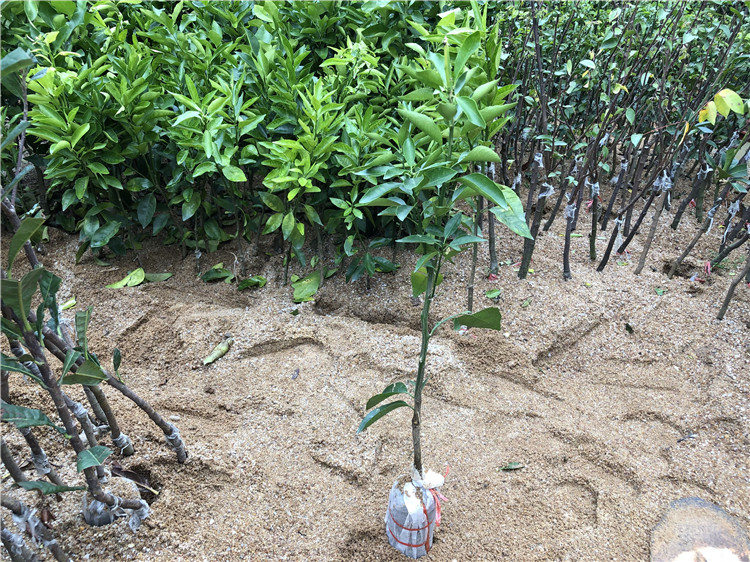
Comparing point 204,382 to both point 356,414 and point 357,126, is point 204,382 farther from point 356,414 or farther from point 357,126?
point 357,126

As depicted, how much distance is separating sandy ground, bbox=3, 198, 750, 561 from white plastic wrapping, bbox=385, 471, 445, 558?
7 centimetres

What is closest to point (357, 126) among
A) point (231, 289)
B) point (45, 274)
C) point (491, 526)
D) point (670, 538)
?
point (231, 289)

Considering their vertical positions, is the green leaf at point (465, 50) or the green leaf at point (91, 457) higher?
the green leaf at point (465, 50)

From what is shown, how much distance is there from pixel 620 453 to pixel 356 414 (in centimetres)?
88

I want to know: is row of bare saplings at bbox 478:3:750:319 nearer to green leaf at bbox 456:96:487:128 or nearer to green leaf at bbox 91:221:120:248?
green leaf at bbox 456:96:487:128

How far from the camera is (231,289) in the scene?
248cm

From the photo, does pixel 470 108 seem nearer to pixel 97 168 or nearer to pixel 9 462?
pixel 9 462

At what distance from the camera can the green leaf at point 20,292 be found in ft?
3.07

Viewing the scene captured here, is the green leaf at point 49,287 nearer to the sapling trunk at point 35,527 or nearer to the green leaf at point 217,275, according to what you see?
the sapling trunk at point 35,527

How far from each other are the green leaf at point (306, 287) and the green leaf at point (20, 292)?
138 centimetres

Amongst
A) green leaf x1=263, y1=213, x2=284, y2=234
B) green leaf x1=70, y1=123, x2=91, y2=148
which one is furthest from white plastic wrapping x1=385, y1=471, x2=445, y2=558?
green leaf x1=70, y1=123, x2=91, y2=148

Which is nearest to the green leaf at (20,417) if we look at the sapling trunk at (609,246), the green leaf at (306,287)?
the green leaf at (306,287)

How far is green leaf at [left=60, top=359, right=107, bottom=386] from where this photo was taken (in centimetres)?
106

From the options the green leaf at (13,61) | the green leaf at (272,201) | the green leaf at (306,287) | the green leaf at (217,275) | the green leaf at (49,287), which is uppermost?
the green leaf at (13,61)
